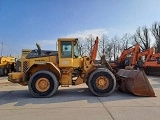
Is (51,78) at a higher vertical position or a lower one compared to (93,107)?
higher

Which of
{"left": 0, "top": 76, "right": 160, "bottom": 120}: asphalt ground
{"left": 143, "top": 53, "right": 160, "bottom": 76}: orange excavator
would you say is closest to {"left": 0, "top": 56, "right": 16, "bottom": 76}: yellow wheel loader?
{"left": 143, "top": 53, "right": 160, "bottom": 76}: orange excavator

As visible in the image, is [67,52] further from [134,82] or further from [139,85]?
[139,85]

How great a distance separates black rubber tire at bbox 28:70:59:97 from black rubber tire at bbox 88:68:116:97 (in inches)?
63.7

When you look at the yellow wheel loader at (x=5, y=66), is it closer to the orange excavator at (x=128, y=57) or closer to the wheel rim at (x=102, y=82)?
the orange excavator at (x=128, y=57)

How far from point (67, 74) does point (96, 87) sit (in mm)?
1564

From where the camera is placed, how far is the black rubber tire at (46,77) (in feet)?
36.1

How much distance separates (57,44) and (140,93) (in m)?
4.44

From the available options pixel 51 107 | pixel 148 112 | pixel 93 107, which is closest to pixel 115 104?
pixel 93 107

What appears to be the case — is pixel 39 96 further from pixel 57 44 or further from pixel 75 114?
pixel 75 114

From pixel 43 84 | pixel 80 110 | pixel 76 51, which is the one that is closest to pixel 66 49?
pixel 76 51

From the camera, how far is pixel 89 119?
6766 millimetres

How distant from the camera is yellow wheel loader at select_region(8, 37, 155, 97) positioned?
36.2 ft

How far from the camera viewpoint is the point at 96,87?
11.2m

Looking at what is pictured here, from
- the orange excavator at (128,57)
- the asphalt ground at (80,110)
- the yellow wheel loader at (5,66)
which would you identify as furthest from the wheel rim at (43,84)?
the yellow wheel loader at (5,66)
